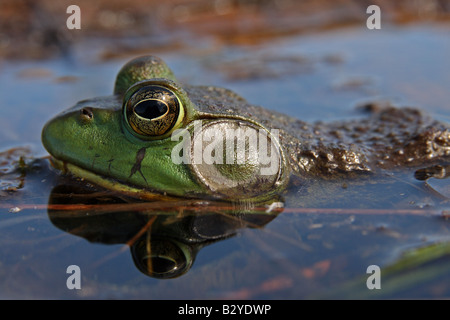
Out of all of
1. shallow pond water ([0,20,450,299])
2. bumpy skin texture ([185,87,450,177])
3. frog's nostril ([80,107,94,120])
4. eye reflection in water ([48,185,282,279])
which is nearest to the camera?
shallow pond water ([0,20,450,299])

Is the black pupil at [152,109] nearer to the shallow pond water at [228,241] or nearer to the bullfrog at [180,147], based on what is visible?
the bullfrog at [180,147]

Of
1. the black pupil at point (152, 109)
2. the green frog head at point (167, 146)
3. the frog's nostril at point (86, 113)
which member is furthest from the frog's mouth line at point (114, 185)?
the black pupil at point (152, 109)

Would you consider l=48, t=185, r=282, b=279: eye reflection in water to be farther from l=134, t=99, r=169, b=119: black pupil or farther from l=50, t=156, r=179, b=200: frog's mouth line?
l=134, t=99, r=169, b=119: black pupil

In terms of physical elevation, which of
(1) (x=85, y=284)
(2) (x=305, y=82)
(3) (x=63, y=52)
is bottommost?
(1) (x=85, y=284)

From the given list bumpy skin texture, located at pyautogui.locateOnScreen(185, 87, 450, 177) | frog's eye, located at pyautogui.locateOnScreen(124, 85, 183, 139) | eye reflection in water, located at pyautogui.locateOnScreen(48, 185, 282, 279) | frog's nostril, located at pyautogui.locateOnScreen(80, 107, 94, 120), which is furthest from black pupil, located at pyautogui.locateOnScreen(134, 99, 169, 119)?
eye reflection in water, located at pyautogui.locateOnScreen(48, 185, 282, 279)
